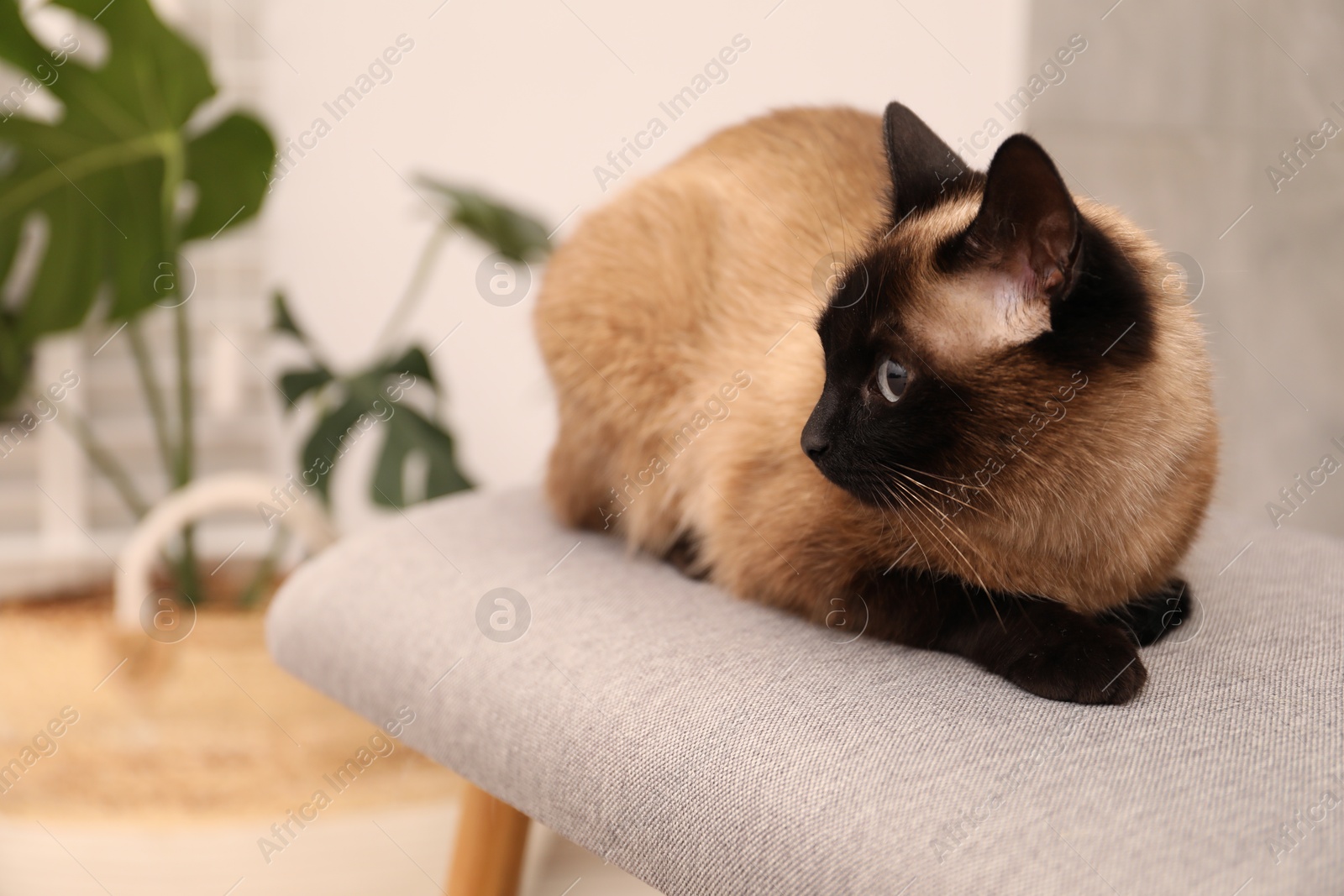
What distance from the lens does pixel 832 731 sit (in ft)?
2.09

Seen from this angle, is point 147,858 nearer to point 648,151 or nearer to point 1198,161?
point 648,151

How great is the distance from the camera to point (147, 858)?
53.7 inches

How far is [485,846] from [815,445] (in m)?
0.54

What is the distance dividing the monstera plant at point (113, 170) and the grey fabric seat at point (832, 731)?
720mm

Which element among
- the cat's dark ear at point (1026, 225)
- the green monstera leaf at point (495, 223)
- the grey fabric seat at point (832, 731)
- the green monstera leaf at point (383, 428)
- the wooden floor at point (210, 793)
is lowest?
the wooden floor at point (210, 793)

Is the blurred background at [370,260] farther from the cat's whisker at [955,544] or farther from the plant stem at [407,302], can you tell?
the cat's whisker at [955,544]

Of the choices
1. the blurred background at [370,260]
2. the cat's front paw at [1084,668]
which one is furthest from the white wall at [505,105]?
the cat's front paw at [1084,668]

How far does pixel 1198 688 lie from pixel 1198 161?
1.23 metres

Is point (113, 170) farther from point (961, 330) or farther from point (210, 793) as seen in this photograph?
point (961, 330)

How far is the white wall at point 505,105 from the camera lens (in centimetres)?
166

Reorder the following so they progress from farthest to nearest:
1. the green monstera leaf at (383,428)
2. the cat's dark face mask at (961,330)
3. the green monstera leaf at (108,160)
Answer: the green monstera leaf at (383,428), the green monstera leaf at (108,160), the cat's dark face mask at (961,330)

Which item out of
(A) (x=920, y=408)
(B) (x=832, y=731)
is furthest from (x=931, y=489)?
(B) (x=832, y=731)

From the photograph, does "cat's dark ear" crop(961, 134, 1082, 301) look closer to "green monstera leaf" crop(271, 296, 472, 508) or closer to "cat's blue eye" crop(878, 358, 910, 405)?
"cat's blue eye" crop(878, 358, 910, 405)

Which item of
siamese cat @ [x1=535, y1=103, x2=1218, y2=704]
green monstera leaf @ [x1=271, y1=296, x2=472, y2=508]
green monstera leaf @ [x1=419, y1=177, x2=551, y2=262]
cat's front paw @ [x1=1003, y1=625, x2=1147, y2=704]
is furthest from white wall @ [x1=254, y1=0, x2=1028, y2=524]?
cat's front paw @ [x1=1003, y1=625, x2=1147, y2=704]
